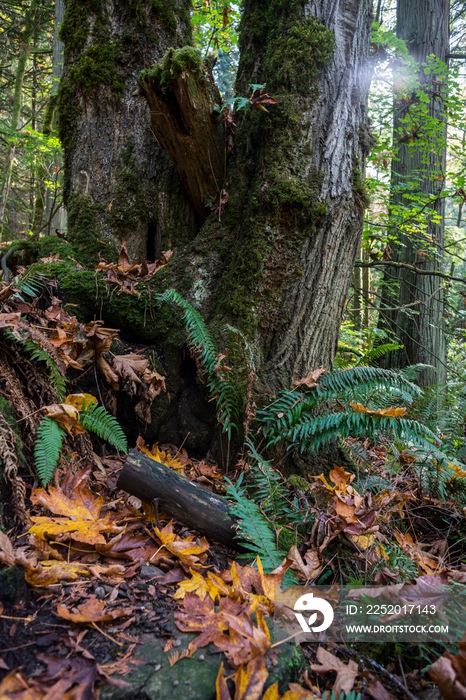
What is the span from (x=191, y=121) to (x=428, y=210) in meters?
4.86

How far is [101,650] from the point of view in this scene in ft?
4.66

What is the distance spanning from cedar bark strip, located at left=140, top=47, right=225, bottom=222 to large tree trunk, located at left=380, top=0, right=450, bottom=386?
388cm

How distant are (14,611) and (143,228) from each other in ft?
9.69

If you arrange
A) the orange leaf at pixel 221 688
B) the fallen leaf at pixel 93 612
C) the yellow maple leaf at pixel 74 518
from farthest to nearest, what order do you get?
1. the yellow maple leaf at pixel 74 518
2. the fallen leaf at pixel 93 612
3. the orange leaf at pixel 221 688

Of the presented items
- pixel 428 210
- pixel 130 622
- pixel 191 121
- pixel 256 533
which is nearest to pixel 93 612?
pixel 130 622

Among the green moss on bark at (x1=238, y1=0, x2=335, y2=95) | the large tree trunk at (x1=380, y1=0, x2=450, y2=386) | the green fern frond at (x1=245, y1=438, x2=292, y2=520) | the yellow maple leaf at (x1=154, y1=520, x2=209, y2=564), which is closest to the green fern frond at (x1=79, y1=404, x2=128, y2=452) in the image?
the yellow maple leaf at (x1=154, y1=520, x2=209, y2=564)

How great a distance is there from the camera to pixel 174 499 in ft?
7.10

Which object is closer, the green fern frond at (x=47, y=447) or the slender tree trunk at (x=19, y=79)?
the green fern frond at (x=47, y=447)

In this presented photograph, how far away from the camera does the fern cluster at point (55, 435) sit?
2021 mm

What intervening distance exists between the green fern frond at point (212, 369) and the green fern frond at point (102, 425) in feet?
2.27

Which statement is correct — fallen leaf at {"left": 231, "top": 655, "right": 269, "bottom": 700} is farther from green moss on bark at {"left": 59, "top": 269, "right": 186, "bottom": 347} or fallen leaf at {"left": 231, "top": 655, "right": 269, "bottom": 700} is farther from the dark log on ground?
green moss on bark at {"left": 59, "top": 269, "right": 186, "bottom": 347}

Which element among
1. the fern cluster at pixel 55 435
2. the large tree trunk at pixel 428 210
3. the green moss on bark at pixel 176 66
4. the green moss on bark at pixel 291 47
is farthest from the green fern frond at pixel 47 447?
the large tree trunk at pixel 428 210

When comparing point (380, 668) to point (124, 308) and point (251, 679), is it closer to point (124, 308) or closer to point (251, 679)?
point (251, 679)

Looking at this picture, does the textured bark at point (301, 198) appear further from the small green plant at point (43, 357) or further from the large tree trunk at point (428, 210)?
the large tree trunk at point (428, 210)
